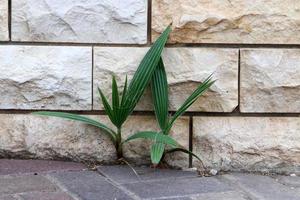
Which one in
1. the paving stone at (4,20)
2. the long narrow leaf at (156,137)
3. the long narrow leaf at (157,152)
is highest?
the paving stone at (4,20)

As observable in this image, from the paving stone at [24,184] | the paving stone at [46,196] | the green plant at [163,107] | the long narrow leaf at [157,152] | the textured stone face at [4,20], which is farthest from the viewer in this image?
the textured stone face at [4,20]

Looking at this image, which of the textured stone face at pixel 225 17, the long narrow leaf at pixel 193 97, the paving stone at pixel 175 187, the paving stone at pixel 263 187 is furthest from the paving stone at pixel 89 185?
the textured stone face at pixel 225 17

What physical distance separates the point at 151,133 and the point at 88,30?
0.80 m

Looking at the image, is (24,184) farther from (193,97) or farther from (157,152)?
(193,97)

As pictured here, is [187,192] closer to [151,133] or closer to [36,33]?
[151,133]

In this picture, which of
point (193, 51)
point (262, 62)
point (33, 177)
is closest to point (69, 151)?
point (33, 177)

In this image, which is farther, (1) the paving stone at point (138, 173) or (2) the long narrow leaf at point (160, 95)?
(2) the long narrow leaf at point (160, 95)

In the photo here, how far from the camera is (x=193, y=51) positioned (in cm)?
398

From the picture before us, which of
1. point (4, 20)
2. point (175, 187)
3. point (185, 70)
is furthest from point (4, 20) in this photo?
point (175, 187)

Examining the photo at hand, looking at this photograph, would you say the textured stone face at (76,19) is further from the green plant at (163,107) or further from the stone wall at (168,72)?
the green plant at (163,107)

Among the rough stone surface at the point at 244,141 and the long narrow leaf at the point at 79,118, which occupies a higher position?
the long narrow leaf at the point at 79,118

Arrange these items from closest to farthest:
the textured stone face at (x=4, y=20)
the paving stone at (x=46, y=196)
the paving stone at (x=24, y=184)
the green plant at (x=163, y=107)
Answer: the paving stone at (x=46, y=196) < the paving stone at (x=24, y=184) < the green plant at (x=163, y=107) < the textured stone face at (x=4, y=20)

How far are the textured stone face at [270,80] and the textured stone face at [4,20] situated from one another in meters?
1.57

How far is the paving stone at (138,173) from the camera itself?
3.74 metres
